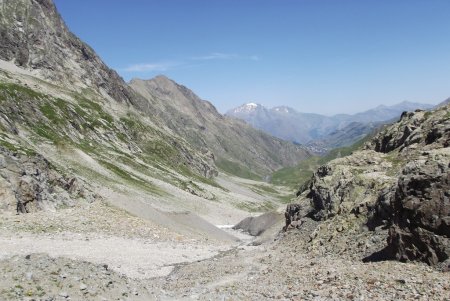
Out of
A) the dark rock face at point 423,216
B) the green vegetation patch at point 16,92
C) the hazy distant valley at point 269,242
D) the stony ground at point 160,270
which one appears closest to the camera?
the stony ground at point 160,270

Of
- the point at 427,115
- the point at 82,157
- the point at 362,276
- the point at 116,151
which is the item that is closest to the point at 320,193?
the point at 427,115

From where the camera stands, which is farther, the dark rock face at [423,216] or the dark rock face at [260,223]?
the dark rock face at [260,223]

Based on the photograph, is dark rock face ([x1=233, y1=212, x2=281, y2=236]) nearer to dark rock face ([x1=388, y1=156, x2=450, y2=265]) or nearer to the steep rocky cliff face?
the steep rocky cliff face

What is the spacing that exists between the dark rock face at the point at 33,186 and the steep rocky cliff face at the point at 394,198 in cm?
3824

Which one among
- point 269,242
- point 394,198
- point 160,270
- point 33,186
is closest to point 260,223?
point 269,242

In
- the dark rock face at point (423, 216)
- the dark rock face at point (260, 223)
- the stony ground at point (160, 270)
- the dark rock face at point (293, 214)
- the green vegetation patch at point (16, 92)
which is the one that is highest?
the green vegetation patch at point (16, 92)

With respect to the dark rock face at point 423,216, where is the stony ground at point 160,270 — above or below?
below

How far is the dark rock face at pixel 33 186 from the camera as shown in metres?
57.5

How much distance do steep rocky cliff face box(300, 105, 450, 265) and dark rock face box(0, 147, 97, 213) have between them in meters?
38.2

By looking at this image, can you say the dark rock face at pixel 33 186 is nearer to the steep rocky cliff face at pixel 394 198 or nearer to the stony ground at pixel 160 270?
the stony ground at pixel 160 270

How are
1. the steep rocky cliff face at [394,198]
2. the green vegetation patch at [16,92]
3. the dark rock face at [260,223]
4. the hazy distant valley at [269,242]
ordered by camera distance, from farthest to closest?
the green vegetation patch at [16,92], the dark rock face at [260,223], the steep rocky cliff face at [394,198], the hazy distant valley at [269,242]

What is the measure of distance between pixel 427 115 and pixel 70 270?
2145 inches

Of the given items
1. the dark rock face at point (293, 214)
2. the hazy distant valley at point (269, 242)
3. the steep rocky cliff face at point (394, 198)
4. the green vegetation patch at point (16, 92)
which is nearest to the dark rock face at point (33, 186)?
the hazy distant valley at point (269, 242)

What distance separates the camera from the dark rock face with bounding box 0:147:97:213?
5753 centimetres
